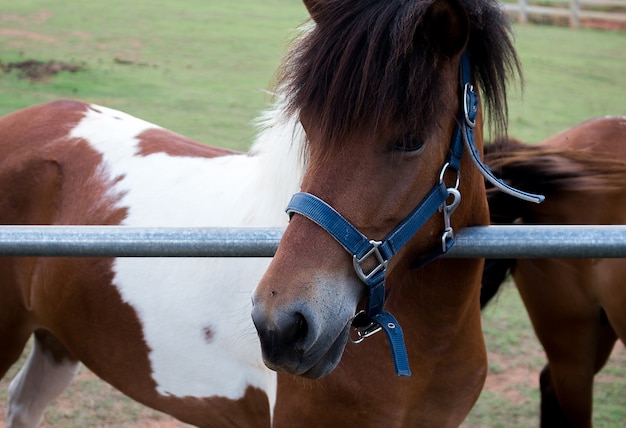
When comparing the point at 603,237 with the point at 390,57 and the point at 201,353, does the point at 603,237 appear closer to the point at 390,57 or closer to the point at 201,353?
the point at 390,57

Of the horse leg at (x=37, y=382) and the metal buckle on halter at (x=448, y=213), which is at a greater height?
the metal buckle on halter at (x=448, y=213)

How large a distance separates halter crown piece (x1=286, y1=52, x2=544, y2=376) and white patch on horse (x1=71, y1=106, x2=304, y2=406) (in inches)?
17.4

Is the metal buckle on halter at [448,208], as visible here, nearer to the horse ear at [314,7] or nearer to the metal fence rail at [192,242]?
the metal fence rail at [192,242]

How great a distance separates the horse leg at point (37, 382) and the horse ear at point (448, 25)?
2123 millimetres

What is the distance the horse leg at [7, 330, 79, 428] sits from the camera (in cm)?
292

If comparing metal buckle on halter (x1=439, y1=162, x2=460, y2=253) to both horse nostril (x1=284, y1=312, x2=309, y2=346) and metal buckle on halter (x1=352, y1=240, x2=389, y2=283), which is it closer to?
metal buckle on halter (x1=352, y1=240, x2=389, y2=283)

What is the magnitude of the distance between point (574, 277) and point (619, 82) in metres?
10.5

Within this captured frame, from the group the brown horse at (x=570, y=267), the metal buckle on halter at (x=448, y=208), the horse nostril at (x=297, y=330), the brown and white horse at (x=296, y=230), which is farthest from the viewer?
the brown horse at (x=570, y=267)

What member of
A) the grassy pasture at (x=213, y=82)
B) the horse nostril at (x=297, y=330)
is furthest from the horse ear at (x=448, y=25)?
the horse nostril at (x=297, y=330)

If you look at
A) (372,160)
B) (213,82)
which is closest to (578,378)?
(372,160)

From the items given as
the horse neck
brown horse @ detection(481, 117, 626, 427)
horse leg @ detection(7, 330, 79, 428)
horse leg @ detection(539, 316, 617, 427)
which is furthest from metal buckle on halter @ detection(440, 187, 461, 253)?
horse leg @ detection(7, 330, 79, 428)

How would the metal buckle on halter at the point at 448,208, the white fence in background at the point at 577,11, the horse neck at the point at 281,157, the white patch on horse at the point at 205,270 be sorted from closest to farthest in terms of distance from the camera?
the metal buckle on halter at the point at 448,208 < the horse neck at the point at 281,157 < the white patch on horse at the point at 205,270 < the white fence in background at the point at 577,11

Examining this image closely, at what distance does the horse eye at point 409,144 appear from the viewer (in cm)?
148

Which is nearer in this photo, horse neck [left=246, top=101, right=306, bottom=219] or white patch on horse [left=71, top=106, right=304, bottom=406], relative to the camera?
horse neck [left=246, top=101, right=306, bottom=219]
